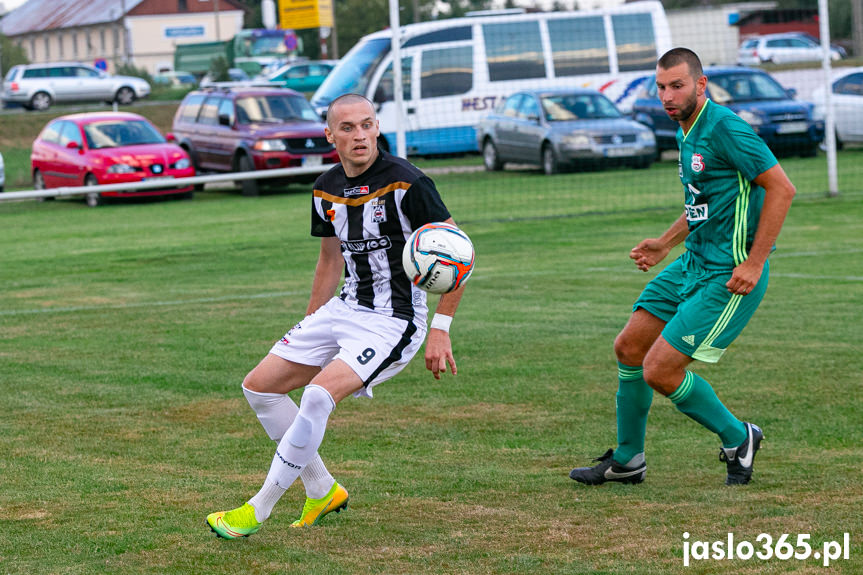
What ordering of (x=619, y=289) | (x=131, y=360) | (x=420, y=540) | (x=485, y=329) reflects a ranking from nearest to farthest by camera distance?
(x=420, y=540) → (x=131, y=360) → (x=485, y=329) → (x=619, y=289)

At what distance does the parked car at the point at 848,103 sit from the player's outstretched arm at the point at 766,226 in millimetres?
24235

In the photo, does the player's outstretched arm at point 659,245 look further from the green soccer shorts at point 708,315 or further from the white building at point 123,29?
the white building at point 123,29

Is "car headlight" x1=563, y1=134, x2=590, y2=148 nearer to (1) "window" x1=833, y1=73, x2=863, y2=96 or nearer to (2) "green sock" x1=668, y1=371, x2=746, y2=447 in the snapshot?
(1) "window" x1=833, y1=73, x2=863, y2=96

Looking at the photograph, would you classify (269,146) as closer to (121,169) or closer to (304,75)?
(121,169)

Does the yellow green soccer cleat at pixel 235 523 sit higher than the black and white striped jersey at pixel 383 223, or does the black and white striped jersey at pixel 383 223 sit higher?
the black and white striped jersey at pixel 383 223

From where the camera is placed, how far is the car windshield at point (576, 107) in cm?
2708

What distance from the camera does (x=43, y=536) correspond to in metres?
5.52

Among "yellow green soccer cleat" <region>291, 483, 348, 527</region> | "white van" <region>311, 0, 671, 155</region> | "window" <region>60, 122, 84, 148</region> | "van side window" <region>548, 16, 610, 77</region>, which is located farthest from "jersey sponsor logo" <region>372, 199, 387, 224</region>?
"van side window" <region>548, 16, 610, 77</region>

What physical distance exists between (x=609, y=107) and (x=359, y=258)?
22.7 m

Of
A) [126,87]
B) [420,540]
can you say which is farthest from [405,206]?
[126,87]

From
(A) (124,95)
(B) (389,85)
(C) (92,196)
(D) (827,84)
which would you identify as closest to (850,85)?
(D) (827,84)

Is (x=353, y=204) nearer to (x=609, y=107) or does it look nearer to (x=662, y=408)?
(x=662, y=408)

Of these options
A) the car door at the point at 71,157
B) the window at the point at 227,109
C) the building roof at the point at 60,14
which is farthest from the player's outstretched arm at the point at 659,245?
the building roof at the point at 60,14

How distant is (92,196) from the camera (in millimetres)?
26344
